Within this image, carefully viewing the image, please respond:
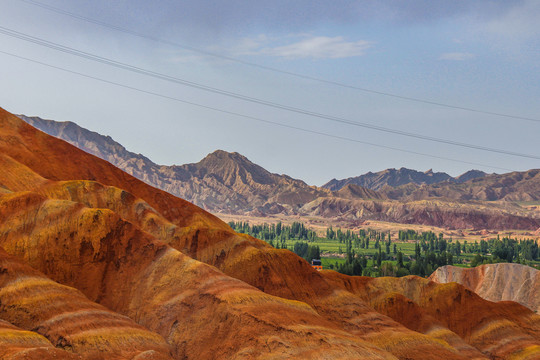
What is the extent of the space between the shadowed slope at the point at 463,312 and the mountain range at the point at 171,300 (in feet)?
0.83

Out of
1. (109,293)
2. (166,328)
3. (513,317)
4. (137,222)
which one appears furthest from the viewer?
(513,317)

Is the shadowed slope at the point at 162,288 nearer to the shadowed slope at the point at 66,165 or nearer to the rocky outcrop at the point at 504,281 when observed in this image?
the shadowed slope at the point at 66,165

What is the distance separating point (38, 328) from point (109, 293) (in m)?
14.0

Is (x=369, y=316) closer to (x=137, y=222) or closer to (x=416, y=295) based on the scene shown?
(x=416, y=295)

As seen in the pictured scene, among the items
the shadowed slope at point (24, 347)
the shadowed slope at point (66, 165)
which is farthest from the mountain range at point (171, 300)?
the shadowed slope at point (66, 165)

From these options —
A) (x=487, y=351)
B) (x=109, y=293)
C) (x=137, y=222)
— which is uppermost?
(x=137, y=222)

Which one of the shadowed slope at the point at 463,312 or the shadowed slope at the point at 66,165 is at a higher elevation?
the shadowed slope at the point at 66,165

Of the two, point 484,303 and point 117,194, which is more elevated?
point 117,194

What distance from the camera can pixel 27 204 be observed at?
6278 cm

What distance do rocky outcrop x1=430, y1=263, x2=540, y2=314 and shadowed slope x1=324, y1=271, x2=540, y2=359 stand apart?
34501mm

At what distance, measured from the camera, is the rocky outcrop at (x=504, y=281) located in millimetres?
132500

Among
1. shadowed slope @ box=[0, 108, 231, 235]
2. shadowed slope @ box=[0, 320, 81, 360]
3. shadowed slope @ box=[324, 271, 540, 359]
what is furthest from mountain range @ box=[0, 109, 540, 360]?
shadowed slope @ box=[0, 108, 231, 235]

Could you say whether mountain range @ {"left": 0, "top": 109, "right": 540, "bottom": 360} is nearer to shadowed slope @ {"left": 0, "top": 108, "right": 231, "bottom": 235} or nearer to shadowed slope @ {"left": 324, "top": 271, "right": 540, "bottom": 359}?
shadowed slope @ {"left": 324, "top": 271, "right": 540, "bottom": 359}

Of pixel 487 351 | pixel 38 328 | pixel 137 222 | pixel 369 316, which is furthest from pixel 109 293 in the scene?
pixel 487 351
